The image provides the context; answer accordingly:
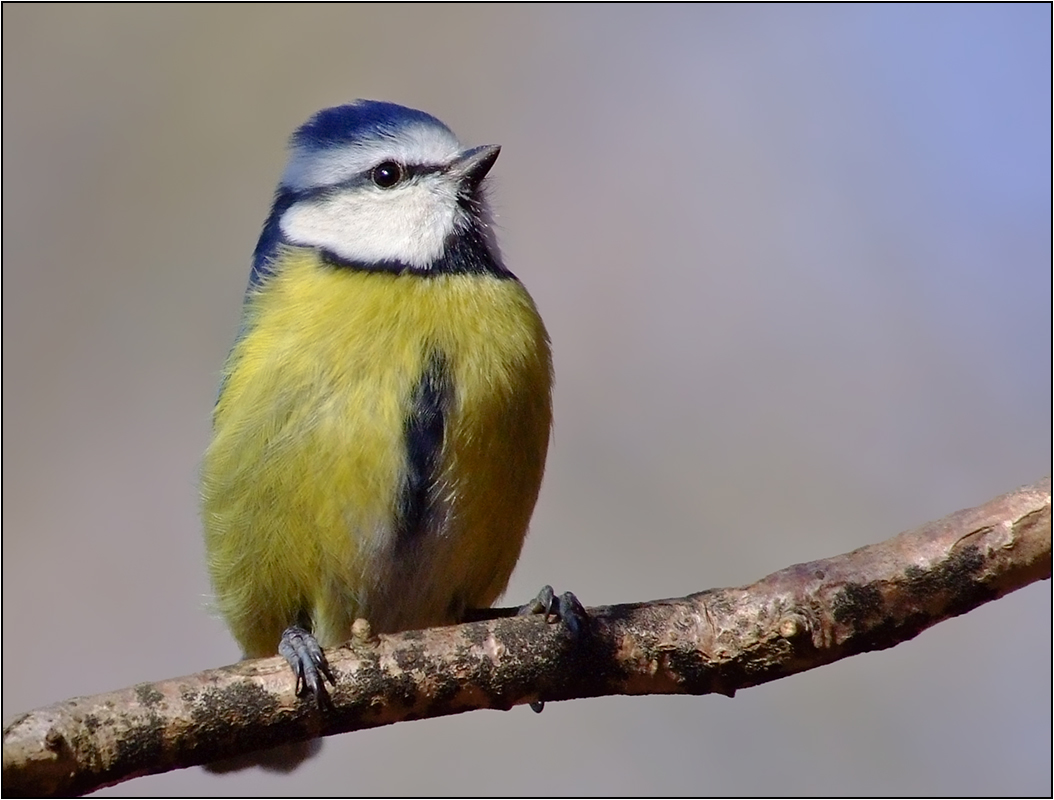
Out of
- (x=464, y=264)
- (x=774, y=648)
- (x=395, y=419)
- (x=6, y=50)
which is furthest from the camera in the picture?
(x=6, y=50)

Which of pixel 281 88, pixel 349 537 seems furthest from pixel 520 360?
pixel 281 88

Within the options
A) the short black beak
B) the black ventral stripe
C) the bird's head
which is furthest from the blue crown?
the black ventral stripe

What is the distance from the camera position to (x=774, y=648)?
204 centimetres

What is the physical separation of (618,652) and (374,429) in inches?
26.4

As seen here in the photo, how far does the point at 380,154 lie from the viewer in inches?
109

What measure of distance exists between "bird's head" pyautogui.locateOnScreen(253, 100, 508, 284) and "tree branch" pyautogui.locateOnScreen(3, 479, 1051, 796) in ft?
3.19

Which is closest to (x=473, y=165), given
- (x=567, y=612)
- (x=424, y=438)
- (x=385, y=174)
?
(x=385, y=174)

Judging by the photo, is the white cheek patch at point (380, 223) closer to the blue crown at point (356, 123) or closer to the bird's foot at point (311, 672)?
the blue crown at point (356, 123)

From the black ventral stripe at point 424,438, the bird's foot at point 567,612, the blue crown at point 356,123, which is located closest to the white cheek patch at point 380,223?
the blue crown at point 356,123

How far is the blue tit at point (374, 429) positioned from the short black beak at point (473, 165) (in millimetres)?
62

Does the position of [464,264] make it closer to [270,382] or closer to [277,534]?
[270,382]

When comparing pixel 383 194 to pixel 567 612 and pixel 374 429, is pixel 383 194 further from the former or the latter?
pixel 567 612

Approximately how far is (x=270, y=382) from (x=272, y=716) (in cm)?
75

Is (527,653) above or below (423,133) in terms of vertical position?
below
